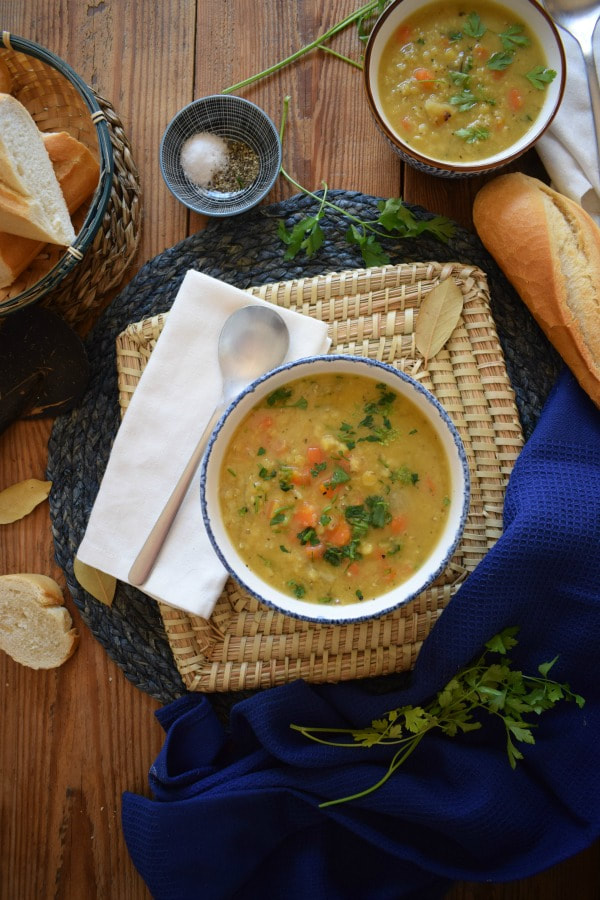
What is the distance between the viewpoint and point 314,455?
1937 mm

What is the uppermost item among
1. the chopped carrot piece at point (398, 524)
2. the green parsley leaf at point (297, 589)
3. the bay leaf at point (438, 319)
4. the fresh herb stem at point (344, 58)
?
the fresh herb stem at point (344, 58)

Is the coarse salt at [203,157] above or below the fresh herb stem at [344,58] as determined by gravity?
below

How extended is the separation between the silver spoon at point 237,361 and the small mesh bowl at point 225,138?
1.46ft

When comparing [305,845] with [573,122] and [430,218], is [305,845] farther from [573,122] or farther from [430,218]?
[573,122]

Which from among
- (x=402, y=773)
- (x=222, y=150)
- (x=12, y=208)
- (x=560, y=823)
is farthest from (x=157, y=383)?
(x=560, y=823)

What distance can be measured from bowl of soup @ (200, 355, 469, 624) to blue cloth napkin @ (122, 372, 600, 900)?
11.3 inches

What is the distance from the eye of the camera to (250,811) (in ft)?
7.16

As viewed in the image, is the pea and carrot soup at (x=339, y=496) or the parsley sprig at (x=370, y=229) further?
the parsley sprig at (x=370, y=229)

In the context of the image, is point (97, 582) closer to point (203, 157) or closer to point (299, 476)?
point (299, 476)

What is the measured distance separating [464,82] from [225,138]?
0.78 meters

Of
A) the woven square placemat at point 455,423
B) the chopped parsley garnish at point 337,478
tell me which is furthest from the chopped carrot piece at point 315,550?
the woven square placemat at point 455,423

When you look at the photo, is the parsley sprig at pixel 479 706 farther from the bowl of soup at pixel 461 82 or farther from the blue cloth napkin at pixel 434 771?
the bowl of soup at pixel 461 82

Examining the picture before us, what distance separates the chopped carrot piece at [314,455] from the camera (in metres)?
1.93

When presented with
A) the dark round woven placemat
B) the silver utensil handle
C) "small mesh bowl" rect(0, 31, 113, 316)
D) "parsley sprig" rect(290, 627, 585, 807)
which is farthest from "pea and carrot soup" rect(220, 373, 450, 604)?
the silver utensil handle
